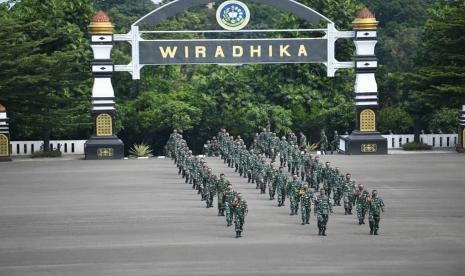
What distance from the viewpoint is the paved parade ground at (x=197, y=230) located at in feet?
113

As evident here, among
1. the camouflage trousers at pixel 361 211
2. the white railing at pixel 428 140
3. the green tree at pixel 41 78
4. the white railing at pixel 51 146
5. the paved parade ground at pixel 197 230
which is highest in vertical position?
the green tree at pixel 41 78

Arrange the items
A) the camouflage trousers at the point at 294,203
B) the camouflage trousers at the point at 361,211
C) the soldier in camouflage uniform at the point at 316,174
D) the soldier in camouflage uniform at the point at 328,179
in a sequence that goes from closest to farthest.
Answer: the camouflage trousers at the point at 361,211 < the camouflage trousers at the point at 294,203 < the soldier in camouflage uniform at the point at 328,179 < the soldier in camouflage uniform at the point at 316,174

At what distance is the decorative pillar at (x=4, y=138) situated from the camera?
212ft

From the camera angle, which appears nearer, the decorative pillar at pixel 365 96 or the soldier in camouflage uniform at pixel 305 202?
the soldier in camouflage uniform at pixel 305 202

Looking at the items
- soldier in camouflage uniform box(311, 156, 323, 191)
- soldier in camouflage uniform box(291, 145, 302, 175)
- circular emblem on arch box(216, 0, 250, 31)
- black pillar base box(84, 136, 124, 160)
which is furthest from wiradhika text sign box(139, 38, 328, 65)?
soldier in camouflage uniform box(311, 156, 323, 191)

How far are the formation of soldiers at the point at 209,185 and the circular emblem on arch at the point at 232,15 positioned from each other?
583 cm

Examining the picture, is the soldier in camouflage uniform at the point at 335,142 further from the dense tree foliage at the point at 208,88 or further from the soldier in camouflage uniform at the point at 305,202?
A: the soldier in camouflage uniform at the point at 305,202

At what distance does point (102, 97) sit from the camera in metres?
64.9

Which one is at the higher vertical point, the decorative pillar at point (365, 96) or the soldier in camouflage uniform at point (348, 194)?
the decorative pillar at point (365, 96)

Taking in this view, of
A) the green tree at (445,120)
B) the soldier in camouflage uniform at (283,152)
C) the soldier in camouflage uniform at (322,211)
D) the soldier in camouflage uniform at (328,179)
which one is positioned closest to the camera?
the soldier in camouflage uniform at (322,211)

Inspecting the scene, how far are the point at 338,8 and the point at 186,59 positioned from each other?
1582cm

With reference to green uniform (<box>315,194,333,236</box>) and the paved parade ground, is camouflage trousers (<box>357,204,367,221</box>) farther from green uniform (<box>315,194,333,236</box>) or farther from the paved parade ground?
green uniform (<box>315,194,333,236</box>)

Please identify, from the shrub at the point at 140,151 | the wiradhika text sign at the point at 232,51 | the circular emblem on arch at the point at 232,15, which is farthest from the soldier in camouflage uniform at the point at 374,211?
the shrub at the point at 140,151

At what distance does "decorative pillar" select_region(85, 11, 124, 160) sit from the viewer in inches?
2537
